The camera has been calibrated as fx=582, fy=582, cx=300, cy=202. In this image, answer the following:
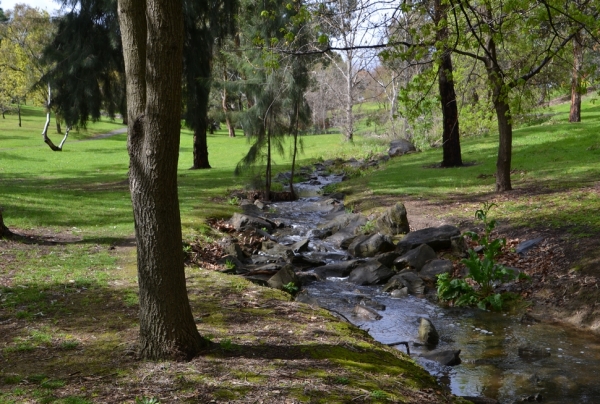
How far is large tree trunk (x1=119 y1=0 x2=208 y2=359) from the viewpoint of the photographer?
16.2 feet

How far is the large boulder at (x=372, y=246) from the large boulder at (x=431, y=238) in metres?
0.31

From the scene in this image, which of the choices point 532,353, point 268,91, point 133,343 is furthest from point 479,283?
point 268,91

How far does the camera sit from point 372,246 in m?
13.3

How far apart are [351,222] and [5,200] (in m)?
9.57

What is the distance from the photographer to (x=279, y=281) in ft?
34.4

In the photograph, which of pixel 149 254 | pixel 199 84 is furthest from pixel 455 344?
pixel 199 84

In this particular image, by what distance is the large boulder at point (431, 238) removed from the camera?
494 inches

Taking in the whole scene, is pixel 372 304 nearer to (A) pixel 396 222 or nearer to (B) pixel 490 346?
(B) pixel 490 346

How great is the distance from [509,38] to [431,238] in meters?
5.00

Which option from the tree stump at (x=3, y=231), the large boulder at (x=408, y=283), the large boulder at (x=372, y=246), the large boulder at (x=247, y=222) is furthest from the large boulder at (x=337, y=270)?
the tree stump at (x=3, y=231)

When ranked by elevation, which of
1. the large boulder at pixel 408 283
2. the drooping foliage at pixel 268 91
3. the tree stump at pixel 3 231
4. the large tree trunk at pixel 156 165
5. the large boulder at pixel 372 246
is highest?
the drooping foliage at pixel 268 91

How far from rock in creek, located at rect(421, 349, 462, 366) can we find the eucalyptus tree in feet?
15.7

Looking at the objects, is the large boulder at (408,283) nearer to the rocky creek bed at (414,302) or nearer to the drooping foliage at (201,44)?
the rocky creek bed at (414,302)

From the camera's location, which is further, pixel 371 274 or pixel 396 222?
pixel 396 222
